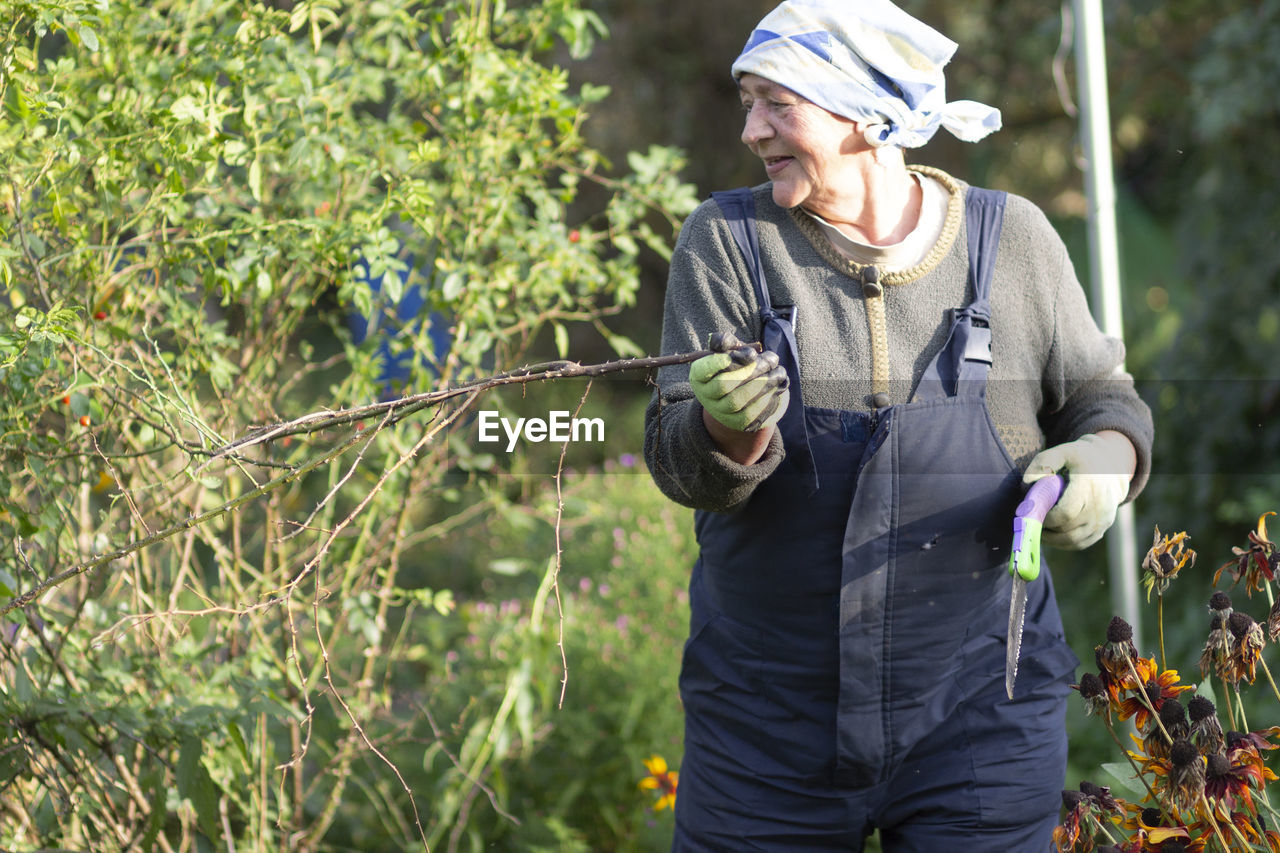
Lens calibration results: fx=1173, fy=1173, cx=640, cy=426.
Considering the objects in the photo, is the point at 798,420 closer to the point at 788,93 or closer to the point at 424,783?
the point at 788,93

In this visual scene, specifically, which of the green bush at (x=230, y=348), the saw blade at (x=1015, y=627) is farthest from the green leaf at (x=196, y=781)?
the saw blade at (x=1015, y=627)

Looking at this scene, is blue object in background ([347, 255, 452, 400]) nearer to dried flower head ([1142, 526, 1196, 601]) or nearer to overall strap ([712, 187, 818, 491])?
overall strap ([712, 187, 818, 491])

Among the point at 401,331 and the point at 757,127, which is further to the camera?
the point at 401,331

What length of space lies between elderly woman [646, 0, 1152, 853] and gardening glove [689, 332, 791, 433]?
13 centimetres

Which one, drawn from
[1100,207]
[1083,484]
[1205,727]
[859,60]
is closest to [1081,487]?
[1083,484]

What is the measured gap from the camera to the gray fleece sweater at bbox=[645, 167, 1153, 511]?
5.21ft

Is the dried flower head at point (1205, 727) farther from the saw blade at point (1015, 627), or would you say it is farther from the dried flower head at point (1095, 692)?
the saw blade at point (1015, 627)

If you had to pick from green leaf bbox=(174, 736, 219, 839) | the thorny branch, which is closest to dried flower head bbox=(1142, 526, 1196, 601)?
the thorny branch

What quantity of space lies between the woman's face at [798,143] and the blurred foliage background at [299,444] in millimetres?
346

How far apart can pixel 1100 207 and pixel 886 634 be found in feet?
5.68

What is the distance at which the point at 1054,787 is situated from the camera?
5.49 ft

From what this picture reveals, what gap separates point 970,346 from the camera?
1.58 metres

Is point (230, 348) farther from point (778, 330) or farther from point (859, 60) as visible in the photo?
point (859, 60)

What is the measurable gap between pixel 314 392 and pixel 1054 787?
3.06m
